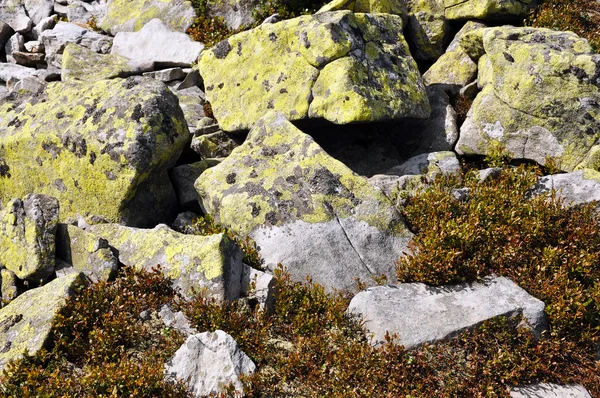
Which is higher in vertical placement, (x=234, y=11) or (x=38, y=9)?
(x=234, y=11)

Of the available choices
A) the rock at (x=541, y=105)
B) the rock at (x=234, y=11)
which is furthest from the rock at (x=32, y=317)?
the rock at (x=234, y=11)

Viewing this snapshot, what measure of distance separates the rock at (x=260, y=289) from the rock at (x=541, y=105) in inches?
197

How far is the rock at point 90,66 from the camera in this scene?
12492 mm

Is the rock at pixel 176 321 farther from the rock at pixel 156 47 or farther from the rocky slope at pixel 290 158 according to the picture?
the rock at pixel 156 47

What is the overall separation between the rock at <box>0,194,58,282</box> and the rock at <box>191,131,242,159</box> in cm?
316

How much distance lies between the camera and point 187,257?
7.52 m

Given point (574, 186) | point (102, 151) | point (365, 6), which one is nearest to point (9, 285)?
point (102, 151)

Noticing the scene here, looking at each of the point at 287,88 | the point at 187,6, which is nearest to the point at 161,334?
the point at 287,88

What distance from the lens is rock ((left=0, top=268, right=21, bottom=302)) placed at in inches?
295

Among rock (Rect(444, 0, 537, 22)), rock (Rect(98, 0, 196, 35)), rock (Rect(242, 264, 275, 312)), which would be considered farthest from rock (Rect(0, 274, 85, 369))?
rock (Rect(444, 0, 537, 22))

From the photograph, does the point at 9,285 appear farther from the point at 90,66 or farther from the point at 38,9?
the point at 38,9

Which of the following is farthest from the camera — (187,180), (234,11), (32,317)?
(234,11)

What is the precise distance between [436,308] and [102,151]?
575 cm

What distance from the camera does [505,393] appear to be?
6316 millimetres
